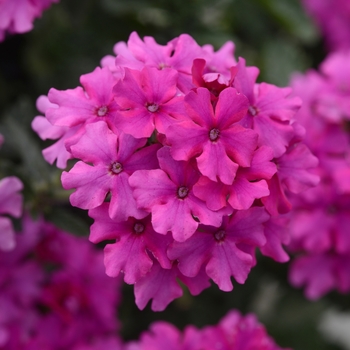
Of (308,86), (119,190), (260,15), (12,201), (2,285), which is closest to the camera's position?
(119,190)

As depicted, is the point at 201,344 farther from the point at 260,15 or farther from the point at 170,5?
the point at 260,15

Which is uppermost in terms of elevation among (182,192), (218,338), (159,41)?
(182,192)

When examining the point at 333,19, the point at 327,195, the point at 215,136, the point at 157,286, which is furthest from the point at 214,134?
the point at 333,19

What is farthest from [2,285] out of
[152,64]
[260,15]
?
[260,15]

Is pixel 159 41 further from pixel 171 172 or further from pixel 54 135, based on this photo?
pixel 171 172

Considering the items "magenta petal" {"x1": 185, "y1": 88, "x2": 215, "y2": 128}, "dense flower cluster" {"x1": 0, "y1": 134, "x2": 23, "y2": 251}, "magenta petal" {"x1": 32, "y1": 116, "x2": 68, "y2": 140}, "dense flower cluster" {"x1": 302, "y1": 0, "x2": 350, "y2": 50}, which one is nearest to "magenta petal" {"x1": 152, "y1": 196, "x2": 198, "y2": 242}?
"magenta petal" {"x1": 185, "y1": 88, "x2": 215, "y2": 128}
